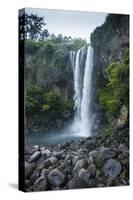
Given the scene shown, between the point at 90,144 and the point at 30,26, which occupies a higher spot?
the point at 30,26

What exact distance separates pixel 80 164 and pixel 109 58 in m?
1.42

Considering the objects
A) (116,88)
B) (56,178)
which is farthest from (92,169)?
(116,88)

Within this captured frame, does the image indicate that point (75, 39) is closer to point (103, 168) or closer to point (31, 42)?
point (31, 42)

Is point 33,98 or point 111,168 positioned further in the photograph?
point 111,168

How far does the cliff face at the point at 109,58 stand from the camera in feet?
29.8

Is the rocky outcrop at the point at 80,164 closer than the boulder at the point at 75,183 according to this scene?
Yes

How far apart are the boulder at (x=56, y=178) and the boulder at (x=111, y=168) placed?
630mm

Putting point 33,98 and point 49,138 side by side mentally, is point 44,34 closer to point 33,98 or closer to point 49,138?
point 33,98

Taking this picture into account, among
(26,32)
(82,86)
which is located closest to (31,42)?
(26,32)

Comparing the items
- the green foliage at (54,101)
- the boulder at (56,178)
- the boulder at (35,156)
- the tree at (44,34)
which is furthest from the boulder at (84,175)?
the tree at (44,34)

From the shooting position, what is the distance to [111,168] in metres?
9.15

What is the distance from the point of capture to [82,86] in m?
8.98

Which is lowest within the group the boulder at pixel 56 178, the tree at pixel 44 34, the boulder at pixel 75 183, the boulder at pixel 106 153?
the boulder at pixel 75 183

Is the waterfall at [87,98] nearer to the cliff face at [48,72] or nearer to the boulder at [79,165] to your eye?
the cliff face at [48,72]
